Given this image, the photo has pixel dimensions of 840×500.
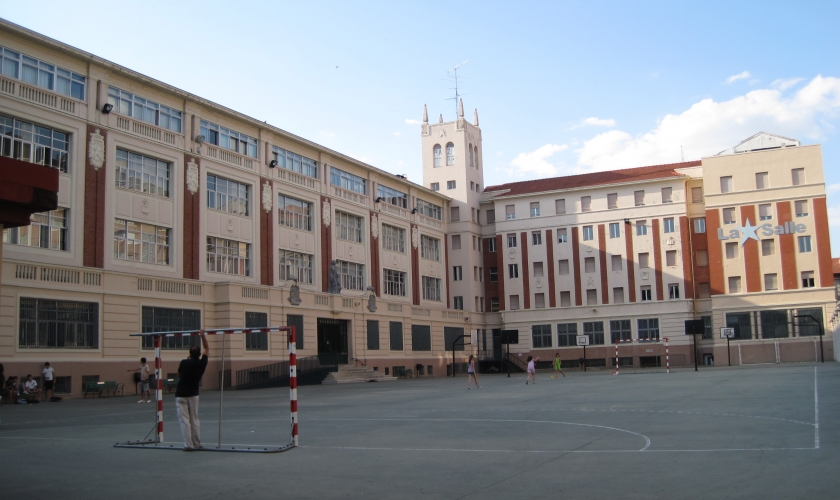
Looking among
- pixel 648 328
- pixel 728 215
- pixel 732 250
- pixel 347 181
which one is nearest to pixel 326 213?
pixel 347 181

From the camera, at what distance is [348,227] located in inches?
2314

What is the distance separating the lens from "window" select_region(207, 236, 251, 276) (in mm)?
45906

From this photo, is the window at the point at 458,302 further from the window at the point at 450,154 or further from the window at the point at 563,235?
the window at the point at 450,154

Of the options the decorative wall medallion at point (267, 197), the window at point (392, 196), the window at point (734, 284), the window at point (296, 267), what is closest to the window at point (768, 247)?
the window at point (734, 284)

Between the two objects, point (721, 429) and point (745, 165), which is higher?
point (745, 165)

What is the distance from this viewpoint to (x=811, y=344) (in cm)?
6481

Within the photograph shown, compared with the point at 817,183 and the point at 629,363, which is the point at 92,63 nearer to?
the point at 629,363

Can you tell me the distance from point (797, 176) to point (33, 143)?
57.8 metres

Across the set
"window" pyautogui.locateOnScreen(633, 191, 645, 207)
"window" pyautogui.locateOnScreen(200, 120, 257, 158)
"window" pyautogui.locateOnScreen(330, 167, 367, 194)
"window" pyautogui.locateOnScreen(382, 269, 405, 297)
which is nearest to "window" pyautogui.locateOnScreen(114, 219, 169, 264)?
"window" pyautogui.locateOnScreen(200, 120, 257, 158)

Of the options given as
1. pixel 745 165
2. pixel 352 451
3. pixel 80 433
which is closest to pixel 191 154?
pixel 80 433

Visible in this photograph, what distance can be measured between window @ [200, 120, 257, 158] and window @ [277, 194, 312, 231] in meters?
3.66

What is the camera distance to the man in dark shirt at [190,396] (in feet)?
47.1

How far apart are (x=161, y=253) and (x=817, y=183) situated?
5247 cm

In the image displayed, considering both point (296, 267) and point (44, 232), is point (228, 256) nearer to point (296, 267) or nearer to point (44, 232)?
point (296, 267)
